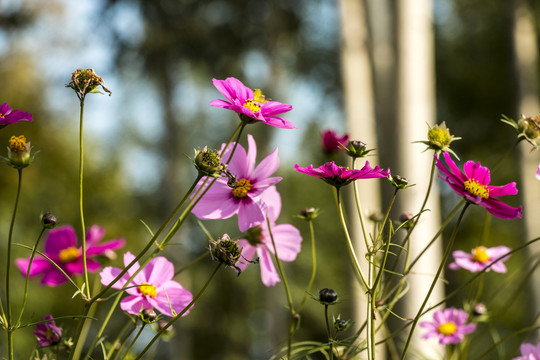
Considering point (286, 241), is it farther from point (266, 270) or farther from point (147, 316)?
point (147, 316)

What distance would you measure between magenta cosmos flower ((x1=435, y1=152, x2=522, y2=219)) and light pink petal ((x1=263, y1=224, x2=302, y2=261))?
21 centimetres

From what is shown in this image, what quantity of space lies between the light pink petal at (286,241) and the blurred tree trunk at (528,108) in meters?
3.06

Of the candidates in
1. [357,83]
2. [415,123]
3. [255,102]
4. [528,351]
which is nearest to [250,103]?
[255,102]

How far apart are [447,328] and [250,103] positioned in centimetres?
48

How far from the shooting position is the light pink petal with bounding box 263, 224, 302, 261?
67 centimetres

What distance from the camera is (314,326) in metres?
9.55

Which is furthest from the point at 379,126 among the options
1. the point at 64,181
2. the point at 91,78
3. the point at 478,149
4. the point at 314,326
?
the point at 314,326

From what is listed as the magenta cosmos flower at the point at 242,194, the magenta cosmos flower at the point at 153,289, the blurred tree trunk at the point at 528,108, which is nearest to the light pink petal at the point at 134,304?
the magenta cosmos flower at the point at 153,289

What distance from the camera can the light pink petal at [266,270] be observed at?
67 centimetres

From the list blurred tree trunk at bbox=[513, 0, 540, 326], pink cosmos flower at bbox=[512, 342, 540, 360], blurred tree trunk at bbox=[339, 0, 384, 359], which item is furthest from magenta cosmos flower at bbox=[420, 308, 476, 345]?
blurred tree trunk at bbox=[513, 0, 540, 326]

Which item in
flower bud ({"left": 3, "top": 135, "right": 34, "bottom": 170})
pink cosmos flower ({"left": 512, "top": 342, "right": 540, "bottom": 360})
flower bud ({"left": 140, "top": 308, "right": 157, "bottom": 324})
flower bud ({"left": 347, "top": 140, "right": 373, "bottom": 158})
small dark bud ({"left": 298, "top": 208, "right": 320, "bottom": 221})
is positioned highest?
flower bud ({"left": 3, "top": 135, "right": 34, "bottom": 170})

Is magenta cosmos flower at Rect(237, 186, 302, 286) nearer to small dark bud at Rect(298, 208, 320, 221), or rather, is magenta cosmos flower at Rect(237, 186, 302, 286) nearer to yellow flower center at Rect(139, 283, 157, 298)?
small dark bud at Rect(298, 208, 320, 221)

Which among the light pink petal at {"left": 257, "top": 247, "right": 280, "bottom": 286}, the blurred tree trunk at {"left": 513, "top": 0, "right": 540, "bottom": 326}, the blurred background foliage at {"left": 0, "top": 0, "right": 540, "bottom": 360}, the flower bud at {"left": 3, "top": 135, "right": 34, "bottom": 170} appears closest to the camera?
the flower bud at {"left": 3, "top": 135, "right": 34, "bottom": 170}

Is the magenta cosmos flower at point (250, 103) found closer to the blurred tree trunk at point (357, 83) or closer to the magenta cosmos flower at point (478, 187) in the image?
the magenta cosmos flower at point (478, 187)
